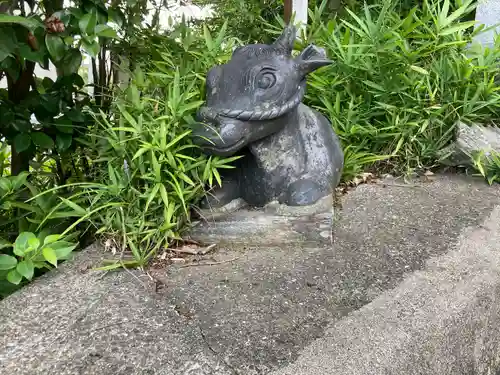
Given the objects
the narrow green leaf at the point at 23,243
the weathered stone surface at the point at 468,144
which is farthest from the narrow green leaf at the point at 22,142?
the weathered stone surface at the point at 468,144

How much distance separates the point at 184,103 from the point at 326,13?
1.73m

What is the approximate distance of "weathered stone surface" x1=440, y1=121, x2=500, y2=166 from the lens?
7.79 ft

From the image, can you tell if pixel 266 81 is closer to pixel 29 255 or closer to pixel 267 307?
pixel 267 307

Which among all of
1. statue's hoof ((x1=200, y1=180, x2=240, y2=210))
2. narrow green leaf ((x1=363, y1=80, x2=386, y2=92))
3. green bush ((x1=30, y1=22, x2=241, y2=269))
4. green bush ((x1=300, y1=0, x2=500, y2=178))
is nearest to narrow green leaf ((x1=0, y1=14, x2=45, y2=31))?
green bush ((x1=30, y1=22, x2=241, y2=269))

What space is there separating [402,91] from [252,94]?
43.6 inches

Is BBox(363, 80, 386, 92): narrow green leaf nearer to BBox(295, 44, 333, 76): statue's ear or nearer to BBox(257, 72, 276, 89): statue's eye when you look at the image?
BBox(295, 44, 333, 76): statue's ear

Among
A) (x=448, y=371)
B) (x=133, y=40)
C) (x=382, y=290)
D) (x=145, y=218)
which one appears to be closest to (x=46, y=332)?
(x=145, y=218)

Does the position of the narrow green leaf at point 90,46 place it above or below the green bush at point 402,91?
above

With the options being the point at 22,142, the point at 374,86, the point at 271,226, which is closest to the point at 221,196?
the point at 271,226

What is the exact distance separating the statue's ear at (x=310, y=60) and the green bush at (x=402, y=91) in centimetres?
69

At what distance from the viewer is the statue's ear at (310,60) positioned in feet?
5.62

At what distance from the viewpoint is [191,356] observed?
1.23 metres

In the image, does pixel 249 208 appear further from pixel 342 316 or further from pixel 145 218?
pixel 342 316

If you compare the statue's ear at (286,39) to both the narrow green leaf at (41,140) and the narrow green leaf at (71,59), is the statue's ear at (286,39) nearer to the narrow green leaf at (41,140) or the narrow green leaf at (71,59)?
the narrow green leaf at (71,59)
